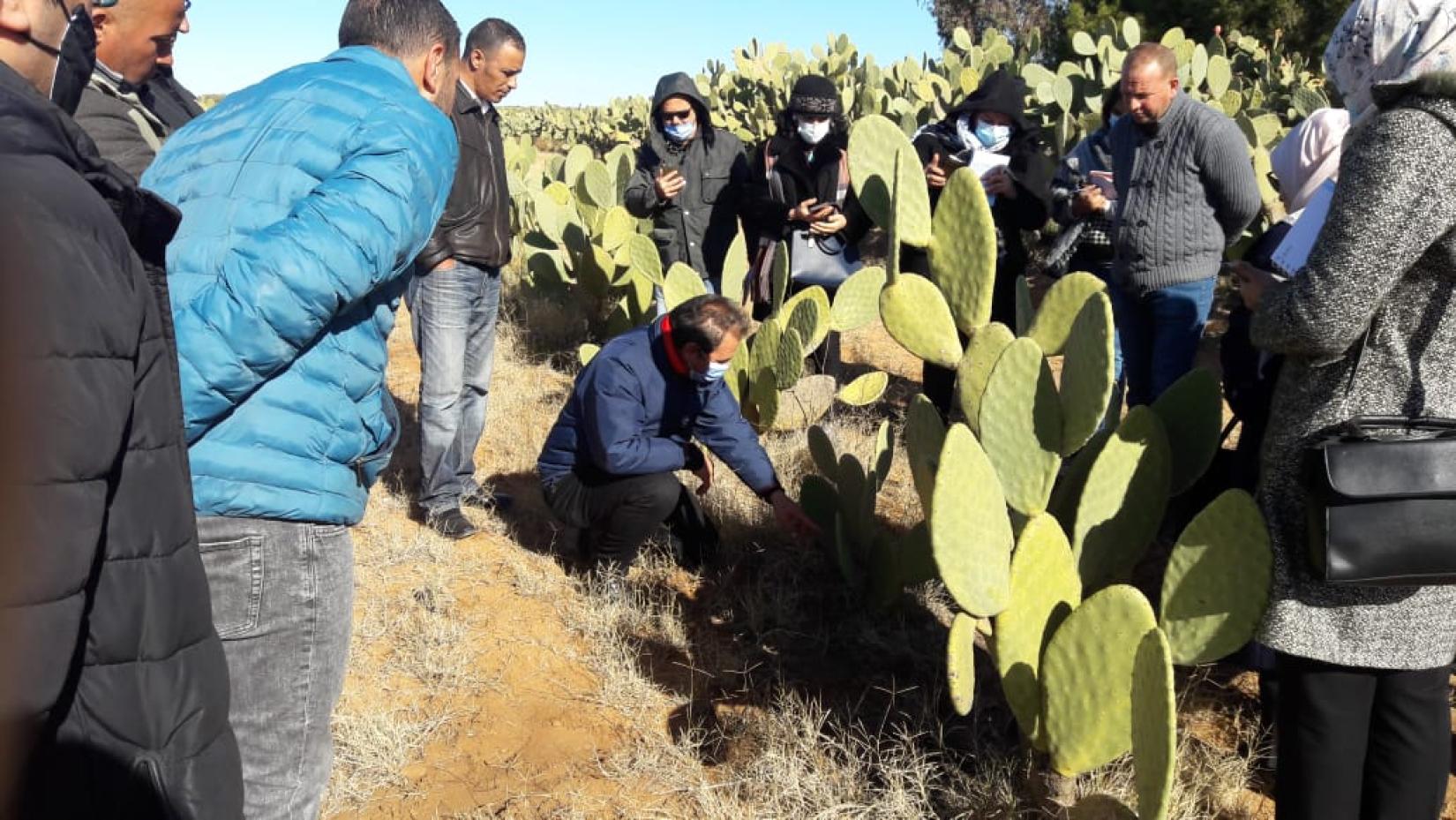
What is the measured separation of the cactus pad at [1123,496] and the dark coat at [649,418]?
4.19 ft

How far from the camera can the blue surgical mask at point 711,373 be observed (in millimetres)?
3049

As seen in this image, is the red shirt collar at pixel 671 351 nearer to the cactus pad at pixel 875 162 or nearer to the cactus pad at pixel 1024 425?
the cactus pad at pixel 875 162

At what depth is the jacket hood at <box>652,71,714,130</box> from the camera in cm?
469

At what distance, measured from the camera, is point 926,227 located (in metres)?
2.49

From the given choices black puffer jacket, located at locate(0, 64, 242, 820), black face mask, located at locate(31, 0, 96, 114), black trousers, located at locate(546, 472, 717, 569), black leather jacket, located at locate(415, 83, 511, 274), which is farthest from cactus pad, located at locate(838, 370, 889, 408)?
black face mask, located at locate(31, 0, 96, 114)

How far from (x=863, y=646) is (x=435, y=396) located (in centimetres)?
166

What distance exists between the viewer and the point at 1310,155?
2420 mm

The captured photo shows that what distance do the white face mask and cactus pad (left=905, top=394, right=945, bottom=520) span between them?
7.78ft

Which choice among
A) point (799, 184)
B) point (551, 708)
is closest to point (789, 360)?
point (799, 184)

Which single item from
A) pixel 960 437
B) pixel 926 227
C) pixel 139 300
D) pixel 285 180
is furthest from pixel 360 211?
pixel 926 227

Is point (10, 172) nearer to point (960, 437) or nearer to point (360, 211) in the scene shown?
point (360, 211)

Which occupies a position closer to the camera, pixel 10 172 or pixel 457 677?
pixel 10 172

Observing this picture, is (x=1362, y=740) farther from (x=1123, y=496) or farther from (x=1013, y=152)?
(x=1013, y=152)

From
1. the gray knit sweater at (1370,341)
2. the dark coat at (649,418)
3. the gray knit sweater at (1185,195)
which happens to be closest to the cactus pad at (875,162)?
the dark coat at (649,418)
